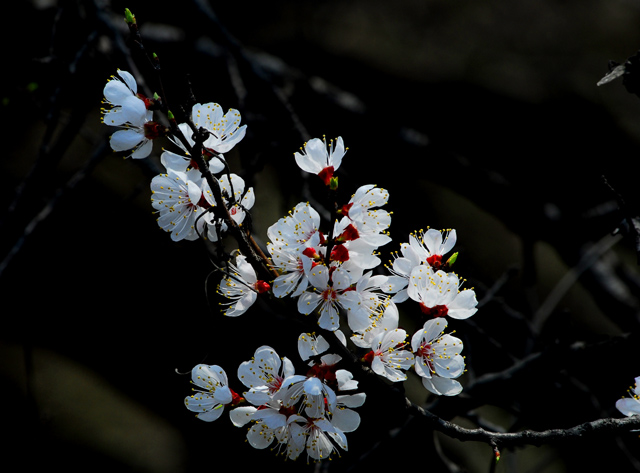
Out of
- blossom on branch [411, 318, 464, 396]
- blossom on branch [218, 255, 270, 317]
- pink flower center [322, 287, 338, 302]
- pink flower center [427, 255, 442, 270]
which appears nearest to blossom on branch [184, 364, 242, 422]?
blossom on branch [218, 255, 270, 317]

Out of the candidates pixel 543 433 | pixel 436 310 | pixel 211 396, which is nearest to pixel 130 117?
pixel 211 396

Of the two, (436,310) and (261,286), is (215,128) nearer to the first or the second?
(261,286)

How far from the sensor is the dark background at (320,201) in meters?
1.71

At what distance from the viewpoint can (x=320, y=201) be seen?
1.90 meters

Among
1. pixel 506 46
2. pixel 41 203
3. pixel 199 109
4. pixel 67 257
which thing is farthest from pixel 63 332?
pixel 506 46

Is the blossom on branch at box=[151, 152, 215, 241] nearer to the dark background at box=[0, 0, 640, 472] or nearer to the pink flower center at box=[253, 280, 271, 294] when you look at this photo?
the pink flower center at box=[253, 280, 271, 294]

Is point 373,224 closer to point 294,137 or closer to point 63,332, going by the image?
point 294,137

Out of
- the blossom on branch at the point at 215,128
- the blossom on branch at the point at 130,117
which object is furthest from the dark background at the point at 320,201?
the blossom on branch at the point at 130,117

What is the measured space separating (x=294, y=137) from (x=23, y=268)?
130cm

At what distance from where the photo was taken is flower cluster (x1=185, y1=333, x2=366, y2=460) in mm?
822

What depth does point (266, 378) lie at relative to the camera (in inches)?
37.2

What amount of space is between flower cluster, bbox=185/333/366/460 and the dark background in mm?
584

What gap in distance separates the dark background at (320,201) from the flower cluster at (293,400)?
0.58m

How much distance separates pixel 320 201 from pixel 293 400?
1143 millimetres
